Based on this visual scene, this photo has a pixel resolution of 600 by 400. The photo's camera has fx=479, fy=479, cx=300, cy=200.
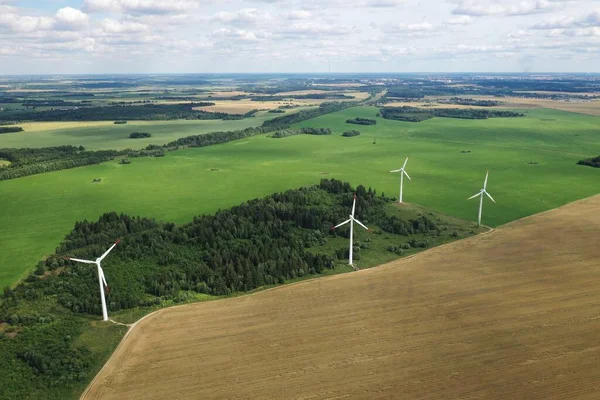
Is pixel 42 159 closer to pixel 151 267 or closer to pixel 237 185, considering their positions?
pixel 237 185

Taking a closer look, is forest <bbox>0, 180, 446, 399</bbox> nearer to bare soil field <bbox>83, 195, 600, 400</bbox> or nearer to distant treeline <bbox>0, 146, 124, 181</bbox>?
bare soil field <bbox>83, 195, 600, 400</bbox>

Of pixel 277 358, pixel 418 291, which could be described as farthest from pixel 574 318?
pixel 277 358

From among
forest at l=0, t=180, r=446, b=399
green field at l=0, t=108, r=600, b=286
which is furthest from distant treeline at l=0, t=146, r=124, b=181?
forest at l=0, t=180, r=446, b=399

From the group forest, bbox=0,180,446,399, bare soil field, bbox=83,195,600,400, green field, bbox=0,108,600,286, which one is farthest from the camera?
green field, bbox=0,108,600,286

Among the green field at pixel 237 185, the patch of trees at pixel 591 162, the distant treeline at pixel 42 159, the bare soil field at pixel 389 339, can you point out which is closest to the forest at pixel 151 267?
the bare soil field at pixel 389 339

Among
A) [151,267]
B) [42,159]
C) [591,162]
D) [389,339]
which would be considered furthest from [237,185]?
[591,162]
